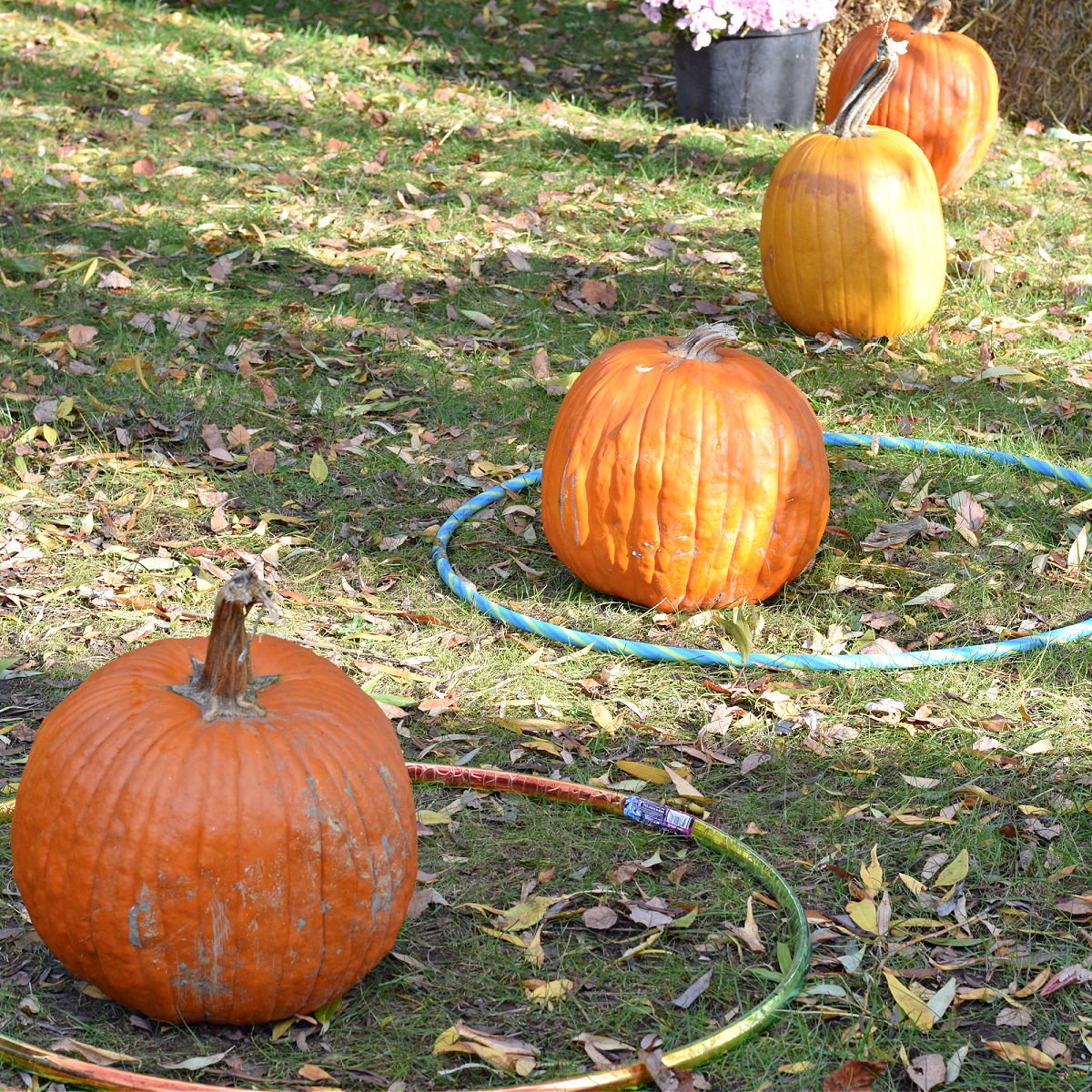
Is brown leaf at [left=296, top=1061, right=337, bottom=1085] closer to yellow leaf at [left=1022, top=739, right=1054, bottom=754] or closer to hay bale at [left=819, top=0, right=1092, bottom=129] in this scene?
yellow leaf at [left=1022, top=739, right=1054, bottom=754]

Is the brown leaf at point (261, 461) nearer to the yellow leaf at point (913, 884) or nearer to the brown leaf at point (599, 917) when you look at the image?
the brown leaf at point (599, 917)

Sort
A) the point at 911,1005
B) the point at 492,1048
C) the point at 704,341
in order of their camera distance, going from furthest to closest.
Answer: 1. the point at 704,341
2. the point at 911,1005
3. the point at 492,1048

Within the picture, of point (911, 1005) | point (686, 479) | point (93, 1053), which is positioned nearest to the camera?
point (93, 1053)

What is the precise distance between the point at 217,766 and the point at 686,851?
4.66 ft

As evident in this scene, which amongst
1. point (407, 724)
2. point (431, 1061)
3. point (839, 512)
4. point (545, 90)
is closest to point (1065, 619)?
point (839, 512)

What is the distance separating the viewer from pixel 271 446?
5.95 meters

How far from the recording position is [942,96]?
840 centimetres

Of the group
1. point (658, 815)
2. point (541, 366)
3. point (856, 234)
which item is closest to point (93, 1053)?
point (658, 815)

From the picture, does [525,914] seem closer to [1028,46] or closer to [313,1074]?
[313,1074]

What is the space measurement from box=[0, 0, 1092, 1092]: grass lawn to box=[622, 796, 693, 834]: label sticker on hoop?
0.24ft

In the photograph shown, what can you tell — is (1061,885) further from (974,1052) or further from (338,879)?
(338,879)

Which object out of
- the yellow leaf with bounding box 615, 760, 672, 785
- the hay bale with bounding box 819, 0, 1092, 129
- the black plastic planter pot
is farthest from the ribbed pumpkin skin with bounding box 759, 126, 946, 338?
the hay bale with bounding box 819, 0, 1092, 129

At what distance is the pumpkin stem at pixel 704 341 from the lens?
4680 mm

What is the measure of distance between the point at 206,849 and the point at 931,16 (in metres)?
7.53
